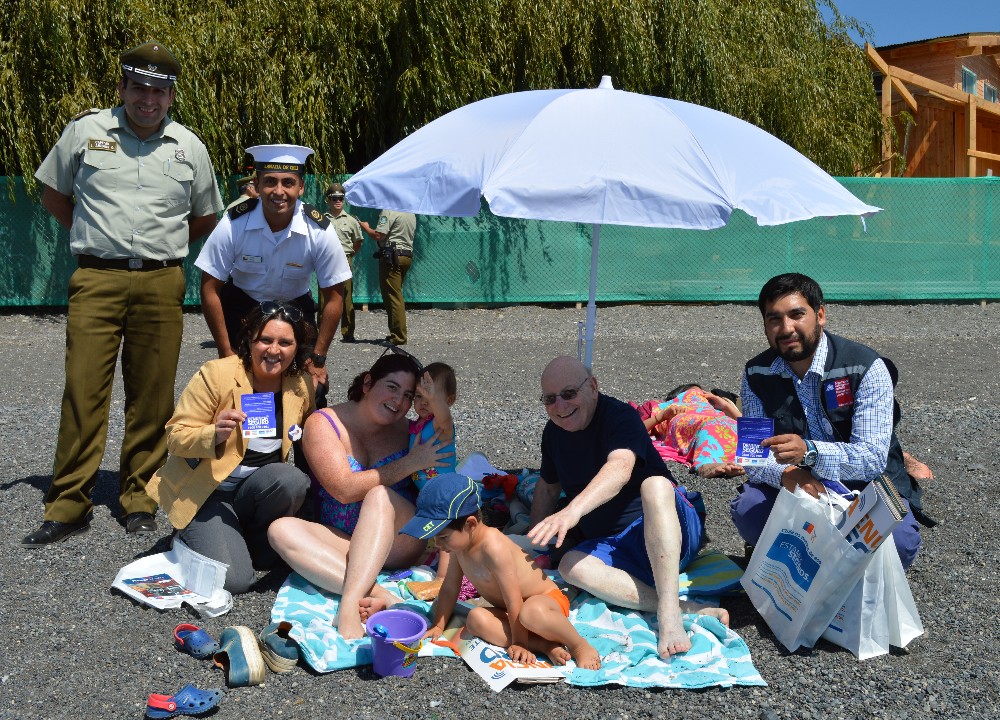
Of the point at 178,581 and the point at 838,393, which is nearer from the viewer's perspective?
the point at 838,393

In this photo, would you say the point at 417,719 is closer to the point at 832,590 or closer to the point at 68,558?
the point at 832,590

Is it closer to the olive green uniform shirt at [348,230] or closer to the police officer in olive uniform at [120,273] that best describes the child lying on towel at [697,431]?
the police officer in olive uniform at [120,273]

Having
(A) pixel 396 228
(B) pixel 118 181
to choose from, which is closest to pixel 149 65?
(B) pixel 118 181

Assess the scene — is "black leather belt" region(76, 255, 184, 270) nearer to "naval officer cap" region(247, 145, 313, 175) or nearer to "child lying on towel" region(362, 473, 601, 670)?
"naval officer cap" region(247, 145, 313, 175)

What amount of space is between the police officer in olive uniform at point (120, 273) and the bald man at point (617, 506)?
2287 millimetres

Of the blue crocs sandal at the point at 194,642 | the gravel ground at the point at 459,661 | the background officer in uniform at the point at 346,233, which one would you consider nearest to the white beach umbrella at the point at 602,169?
the gravel ground at the point at 459,661

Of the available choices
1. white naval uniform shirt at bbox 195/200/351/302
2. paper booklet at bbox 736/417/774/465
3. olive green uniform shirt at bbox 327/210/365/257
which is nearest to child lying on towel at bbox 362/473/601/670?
Result: paper booklet at bbox 736/417/774/465

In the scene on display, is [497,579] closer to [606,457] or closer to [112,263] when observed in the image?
[606,457]

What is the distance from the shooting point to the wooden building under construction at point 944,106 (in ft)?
71.2

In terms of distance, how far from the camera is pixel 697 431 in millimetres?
6613

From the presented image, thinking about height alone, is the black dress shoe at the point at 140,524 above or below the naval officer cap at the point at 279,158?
below

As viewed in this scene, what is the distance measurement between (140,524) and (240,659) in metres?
1.82

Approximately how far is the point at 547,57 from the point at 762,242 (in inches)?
159

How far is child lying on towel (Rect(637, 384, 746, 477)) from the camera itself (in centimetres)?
628
